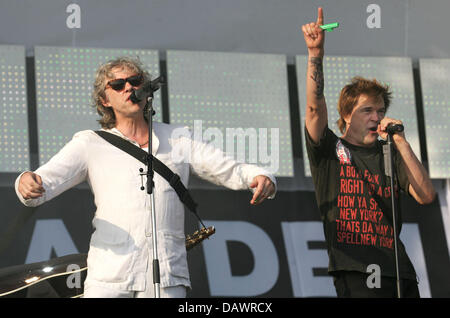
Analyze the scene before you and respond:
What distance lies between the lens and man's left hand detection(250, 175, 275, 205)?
362 centimetres

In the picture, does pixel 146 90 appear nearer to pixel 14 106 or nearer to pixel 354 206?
pixel 354 206

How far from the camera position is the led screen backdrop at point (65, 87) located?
6020 mm

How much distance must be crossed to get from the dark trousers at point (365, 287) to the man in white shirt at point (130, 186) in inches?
28.0

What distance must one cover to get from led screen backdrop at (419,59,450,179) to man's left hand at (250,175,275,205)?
310 cm

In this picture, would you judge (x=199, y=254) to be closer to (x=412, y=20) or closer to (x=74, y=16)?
(x=74, y=16)

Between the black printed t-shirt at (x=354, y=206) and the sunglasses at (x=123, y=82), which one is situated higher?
the sunglasses at (x=123, y=82)

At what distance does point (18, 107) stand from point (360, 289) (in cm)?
317

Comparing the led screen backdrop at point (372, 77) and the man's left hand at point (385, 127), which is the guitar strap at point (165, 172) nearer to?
the man's left hand at point (385, 127)

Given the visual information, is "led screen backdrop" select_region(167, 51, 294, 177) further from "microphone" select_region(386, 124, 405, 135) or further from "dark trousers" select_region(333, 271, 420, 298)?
"dark trousers" select_region(333, 271, 420, 298)

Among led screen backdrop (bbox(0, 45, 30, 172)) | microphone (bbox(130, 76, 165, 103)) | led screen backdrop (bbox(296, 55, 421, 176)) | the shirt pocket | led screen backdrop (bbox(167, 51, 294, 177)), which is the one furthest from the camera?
led screen backdrop (bbox(296, 55, 421, 176))

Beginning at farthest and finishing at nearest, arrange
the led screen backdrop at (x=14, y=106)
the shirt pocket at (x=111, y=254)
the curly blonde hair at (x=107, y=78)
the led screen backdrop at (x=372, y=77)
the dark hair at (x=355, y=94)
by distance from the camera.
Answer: the led screen backdrop at (x=372, y=77) → the led screen backdrop at (x=14, y=106) → the dark hair at (x=355, y=94) → the curly blonde hair at (x=107, y=78) → the shirt pocket at (x=111, y=254)

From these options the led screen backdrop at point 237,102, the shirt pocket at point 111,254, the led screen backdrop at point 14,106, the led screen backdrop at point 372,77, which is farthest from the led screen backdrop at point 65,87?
the shirt pocket at point 111,254

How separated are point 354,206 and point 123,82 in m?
1.36

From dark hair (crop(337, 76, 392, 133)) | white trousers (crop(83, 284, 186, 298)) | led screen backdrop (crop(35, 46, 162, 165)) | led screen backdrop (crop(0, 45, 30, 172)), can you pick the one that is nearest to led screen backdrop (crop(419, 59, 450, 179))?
dark hair (crop(337, 76, 392, 133))
